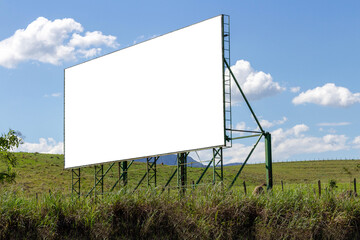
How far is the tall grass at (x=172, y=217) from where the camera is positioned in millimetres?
13695

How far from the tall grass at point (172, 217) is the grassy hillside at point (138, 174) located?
20298 millimetres

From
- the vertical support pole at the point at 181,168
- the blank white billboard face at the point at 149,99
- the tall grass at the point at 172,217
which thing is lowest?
the tall grass at the point at 172,217

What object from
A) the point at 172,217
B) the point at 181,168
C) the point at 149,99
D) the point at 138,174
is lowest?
the point at 172,217

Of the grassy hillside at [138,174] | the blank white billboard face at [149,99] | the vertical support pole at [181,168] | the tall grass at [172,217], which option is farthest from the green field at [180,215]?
the grassy hillside at [138,174]

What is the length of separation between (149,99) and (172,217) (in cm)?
1666

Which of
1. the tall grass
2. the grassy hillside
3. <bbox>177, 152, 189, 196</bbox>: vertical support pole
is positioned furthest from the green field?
the grassy hillside

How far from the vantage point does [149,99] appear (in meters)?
30.5

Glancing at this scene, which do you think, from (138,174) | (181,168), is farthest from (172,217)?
(138,174)

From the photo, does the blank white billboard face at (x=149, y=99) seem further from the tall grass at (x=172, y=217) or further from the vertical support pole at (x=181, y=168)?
the tall grass at (x=172, y=217)

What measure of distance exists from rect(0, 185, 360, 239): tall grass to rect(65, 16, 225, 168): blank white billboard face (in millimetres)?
9834

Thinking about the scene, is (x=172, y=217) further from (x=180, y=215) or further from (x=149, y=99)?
(x=149, y=99)

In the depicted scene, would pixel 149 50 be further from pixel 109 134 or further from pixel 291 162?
pixel 291 162

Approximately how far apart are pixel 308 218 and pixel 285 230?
123 cm

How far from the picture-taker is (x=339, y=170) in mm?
97438
